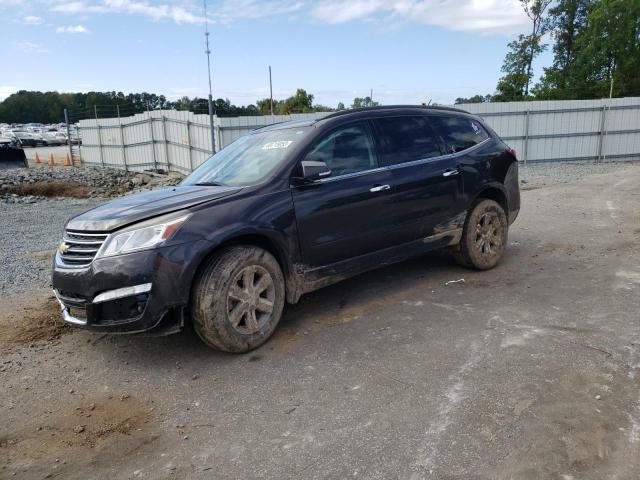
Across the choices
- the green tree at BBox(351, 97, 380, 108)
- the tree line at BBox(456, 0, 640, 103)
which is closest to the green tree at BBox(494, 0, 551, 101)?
the tree line at BBox(456, 0, 640, 103)

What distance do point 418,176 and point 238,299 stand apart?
2.24 m

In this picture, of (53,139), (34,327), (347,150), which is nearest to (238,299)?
(347,150)

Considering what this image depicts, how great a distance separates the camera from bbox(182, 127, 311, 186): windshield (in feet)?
14.8

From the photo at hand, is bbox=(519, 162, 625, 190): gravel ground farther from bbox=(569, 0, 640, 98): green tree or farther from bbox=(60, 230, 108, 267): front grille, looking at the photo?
bbox=(569, 0, 640, 98): green tree

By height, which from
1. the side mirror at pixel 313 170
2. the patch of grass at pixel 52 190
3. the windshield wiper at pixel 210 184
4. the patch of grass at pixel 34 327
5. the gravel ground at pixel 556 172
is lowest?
the patch of grass at pixel 52 190

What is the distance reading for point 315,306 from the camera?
520cm

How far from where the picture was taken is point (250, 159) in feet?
15.8

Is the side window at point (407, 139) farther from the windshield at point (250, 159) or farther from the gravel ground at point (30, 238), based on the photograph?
the gravel ground at point (30, 238)

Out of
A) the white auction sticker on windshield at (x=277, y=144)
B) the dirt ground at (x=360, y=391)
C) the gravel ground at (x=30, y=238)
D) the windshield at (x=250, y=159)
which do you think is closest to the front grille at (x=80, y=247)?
the dirt ground at (x=360, y=391)

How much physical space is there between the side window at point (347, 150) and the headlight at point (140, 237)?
1364 mm

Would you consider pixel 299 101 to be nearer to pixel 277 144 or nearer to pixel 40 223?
pixel 40 223

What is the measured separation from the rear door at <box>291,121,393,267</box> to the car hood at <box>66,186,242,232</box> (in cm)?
68

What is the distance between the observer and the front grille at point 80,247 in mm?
3809

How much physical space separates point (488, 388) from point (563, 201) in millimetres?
8683
